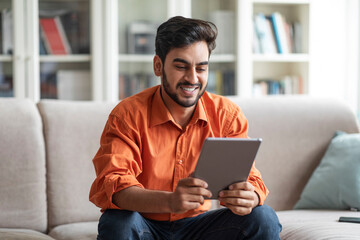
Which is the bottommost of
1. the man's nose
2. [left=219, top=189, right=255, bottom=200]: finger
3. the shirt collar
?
[left=219, top=189, right=255, bottom=200]: finger

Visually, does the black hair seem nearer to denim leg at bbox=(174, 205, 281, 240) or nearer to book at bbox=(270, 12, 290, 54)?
denim leg at bbox=(174, 205, 281, 240)

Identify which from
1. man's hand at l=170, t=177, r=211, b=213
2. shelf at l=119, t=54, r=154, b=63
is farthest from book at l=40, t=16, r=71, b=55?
man's hand at l=170, t=177, r=211, b=213

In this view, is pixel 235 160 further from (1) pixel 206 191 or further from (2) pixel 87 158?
(2) pixel 87 158

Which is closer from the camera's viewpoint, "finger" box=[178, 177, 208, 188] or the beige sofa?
"finger" box=[178, 177, 208, 188]

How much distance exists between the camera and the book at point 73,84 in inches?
136

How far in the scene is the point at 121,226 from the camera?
148 cm

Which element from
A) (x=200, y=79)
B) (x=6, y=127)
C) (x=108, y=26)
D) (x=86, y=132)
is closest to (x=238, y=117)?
(x=200, y=79)

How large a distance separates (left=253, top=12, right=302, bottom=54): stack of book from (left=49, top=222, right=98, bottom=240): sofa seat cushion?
213 centimetres

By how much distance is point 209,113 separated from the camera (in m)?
1.84

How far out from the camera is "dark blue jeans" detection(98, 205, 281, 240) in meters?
1.50

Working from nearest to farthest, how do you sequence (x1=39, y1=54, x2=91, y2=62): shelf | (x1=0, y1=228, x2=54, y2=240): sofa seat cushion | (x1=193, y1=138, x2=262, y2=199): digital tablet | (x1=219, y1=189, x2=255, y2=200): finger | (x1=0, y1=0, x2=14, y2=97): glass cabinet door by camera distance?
1. (x1=193, y1=138, x2=262, y2=199): digital tablet
2. (x1=219, y1=189, x2=255, y2=200): finger
3. (x1=0, y1=228, x2=54, y2=240): sofa seat cushion
4. (x1=0, y1=0, x2=14, y2=97): glass cabinet door
5. (x1=39, y1=54, x2=91, y2=62): shelf

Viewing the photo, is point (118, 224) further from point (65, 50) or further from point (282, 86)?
point (282, 86)

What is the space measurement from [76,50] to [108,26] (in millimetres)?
256

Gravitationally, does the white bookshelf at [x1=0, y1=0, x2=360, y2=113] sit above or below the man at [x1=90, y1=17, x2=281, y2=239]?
above
